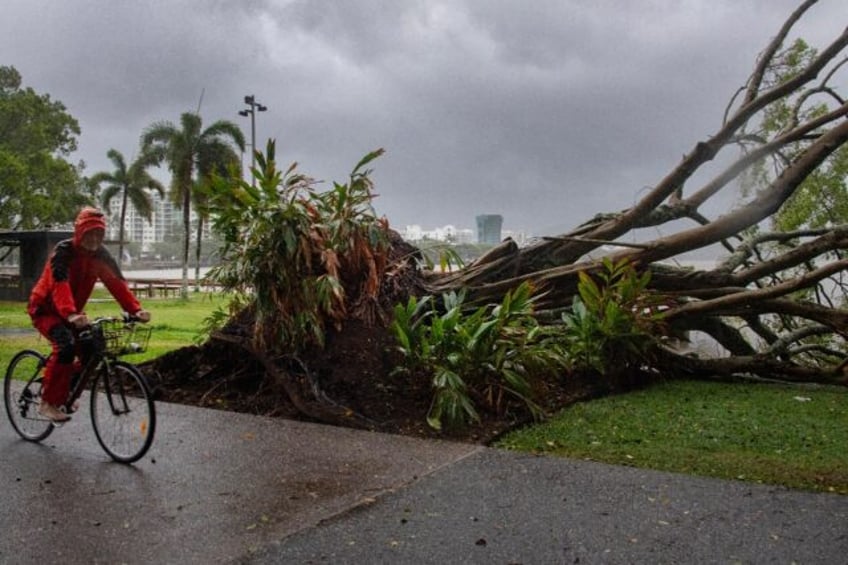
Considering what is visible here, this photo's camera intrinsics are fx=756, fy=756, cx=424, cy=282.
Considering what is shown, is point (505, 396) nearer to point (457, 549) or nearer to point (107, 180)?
point (457, 549)

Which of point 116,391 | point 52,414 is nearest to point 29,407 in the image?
point 52,414

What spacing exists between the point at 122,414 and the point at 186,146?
35.4 meters

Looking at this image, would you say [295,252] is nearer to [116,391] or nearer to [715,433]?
[116,391]

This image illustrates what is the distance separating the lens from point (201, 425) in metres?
6.12

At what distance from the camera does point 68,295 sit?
16.1ft

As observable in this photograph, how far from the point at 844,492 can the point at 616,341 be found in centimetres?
333

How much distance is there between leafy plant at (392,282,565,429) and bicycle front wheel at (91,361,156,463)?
81.5 inches

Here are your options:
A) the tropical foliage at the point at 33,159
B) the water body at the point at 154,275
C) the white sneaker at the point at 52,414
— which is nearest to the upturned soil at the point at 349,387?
the white sneaker at the point at 52,414

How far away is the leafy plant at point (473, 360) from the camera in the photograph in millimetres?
5945

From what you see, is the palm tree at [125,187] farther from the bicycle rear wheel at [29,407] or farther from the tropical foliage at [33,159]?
the bicycle rear wheel at [29,407]

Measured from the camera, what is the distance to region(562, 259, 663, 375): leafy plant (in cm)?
740

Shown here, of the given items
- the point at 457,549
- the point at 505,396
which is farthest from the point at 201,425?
the point at 457,549

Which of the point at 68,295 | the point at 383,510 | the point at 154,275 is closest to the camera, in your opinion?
the point at 383,510

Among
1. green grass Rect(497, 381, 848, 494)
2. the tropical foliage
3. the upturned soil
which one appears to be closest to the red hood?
the upturned soil
